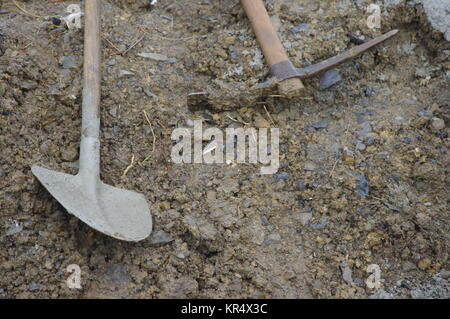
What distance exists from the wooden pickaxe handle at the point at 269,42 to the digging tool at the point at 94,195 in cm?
112

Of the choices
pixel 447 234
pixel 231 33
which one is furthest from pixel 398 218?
pixel 231 33

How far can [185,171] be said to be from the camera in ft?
9.52

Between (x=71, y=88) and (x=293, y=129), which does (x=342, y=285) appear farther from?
(x=71, y=88)

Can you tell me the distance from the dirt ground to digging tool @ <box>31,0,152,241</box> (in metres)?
0.09

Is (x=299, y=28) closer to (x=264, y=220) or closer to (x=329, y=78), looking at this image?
(x=329, y=78)

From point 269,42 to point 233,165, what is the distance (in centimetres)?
87

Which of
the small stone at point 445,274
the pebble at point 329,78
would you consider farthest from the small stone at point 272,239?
the pebble at point 329,78

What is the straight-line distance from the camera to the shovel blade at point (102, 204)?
8.36 ft

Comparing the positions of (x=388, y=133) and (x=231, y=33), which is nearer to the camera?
(x=388, y=133)

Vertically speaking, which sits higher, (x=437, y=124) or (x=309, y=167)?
(x=437, y=124)

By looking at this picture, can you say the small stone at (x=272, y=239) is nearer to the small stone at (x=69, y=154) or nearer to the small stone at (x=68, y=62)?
the small stone at (x=69, y=154)

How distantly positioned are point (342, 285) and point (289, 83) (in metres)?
1.26

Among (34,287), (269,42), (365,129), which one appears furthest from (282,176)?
(34,287)

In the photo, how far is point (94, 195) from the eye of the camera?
8.71ft
